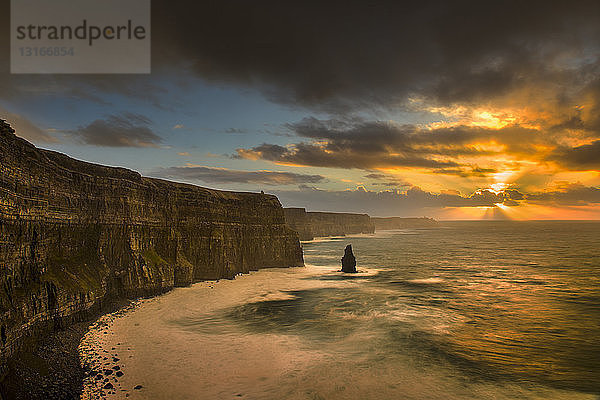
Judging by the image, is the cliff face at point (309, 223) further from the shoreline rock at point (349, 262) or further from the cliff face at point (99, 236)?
the cliff face at point (99, 236)

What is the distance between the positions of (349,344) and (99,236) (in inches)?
901

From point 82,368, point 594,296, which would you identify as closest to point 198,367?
point 82,368

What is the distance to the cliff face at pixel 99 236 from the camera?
17438 millimetres

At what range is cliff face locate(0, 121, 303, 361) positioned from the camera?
17.4 metres

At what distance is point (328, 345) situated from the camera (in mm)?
22672

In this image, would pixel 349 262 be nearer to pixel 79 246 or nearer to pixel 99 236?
pixel 99 236

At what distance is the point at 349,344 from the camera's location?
900 inches

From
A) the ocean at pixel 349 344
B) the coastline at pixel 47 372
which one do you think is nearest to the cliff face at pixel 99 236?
the coastline at pixel 47 372

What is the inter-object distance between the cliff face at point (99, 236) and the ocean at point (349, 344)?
3.03 meters

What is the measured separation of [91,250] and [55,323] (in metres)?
8.60

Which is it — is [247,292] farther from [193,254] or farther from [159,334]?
[159,334]

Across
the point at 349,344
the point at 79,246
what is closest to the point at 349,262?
the point at 349,344

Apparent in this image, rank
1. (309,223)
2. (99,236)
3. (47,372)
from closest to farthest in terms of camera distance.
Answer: (47,372)
(99,236)
(309,223)

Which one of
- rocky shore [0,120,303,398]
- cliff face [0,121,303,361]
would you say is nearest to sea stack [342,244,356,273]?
cliff face [0,121,303,361]
